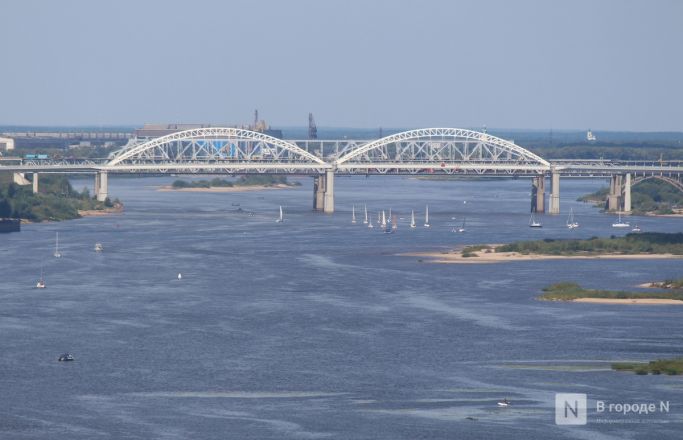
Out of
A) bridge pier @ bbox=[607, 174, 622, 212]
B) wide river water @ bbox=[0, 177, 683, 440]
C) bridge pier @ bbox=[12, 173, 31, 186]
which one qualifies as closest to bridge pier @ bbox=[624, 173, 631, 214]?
bridge pier @ bbox=[607, 174, 622, 212]

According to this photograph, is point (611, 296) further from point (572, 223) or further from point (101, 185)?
point (101, 185)

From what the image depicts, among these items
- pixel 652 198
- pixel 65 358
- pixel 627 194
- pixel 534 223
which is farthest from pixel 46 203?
pixel 65 358

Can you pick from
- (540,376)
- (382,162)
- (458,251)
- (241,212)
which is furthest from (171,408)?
(382,162)

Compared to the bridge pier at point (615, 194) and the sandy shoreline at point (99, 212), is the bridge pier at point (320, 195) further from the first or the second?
the bridge pier at point (615, 194)

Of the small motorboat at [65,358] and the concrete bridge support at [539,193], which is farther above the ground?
the concrete bridge support at [539,193]

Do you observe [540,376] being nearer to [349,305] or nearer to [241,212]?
[349,305]

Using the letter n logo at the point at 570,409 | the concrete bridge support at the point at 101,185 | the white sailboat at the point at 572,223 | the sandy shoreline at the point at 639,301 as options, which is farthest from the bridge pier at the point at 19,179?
the letter n logo at the point at 570,409
